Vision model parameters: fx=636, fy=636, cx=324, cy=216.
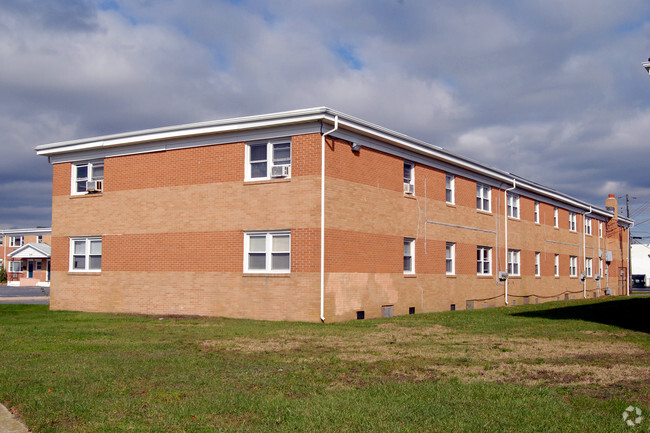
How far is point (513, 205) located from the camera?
1368 inches

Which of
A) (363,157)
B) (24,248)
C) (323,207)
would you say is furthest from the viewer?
(24,248)

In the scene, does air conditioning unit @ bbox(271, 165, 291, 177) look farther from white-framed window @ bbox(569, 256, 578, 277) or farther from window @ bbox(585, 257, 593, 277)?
window @ bbox(585, 257, 593, 277)

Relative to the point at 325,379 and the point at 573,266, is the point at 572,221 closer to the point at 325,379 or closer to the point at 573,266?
the point at 573,266

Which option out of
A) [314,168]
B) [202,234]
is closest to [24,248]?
[202,234]

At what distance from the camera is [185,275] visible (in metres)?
22.4

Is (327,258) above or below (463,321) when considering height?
above

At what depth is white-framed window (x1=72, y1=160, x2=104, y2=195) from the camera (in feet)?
81.5

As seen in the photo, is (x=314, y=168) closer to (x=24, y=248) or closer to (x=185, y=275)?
(x=185, y=275)

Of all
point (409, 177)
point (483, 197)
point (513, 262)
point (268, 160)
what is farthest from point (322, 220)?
point (513, 262)

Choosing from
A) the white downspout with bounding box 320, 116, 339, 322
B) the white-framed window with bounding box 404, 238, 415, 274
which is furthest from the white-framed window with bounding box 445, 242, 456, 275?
the white downspout with bounding box 320, 116, 339, 322

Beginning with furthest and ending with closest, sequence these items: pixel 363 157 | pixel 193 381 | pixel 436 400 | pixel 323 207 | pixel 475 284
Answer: pixel 475 284 → pixel 363 157 → pixel 323 207 → pixel 193 381 → pixel 436 400

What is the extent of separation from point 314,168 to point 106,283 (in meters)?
9.99

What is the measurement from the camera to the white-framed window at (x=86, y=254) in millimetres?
24875

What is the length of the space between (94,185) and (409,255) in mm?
12542
